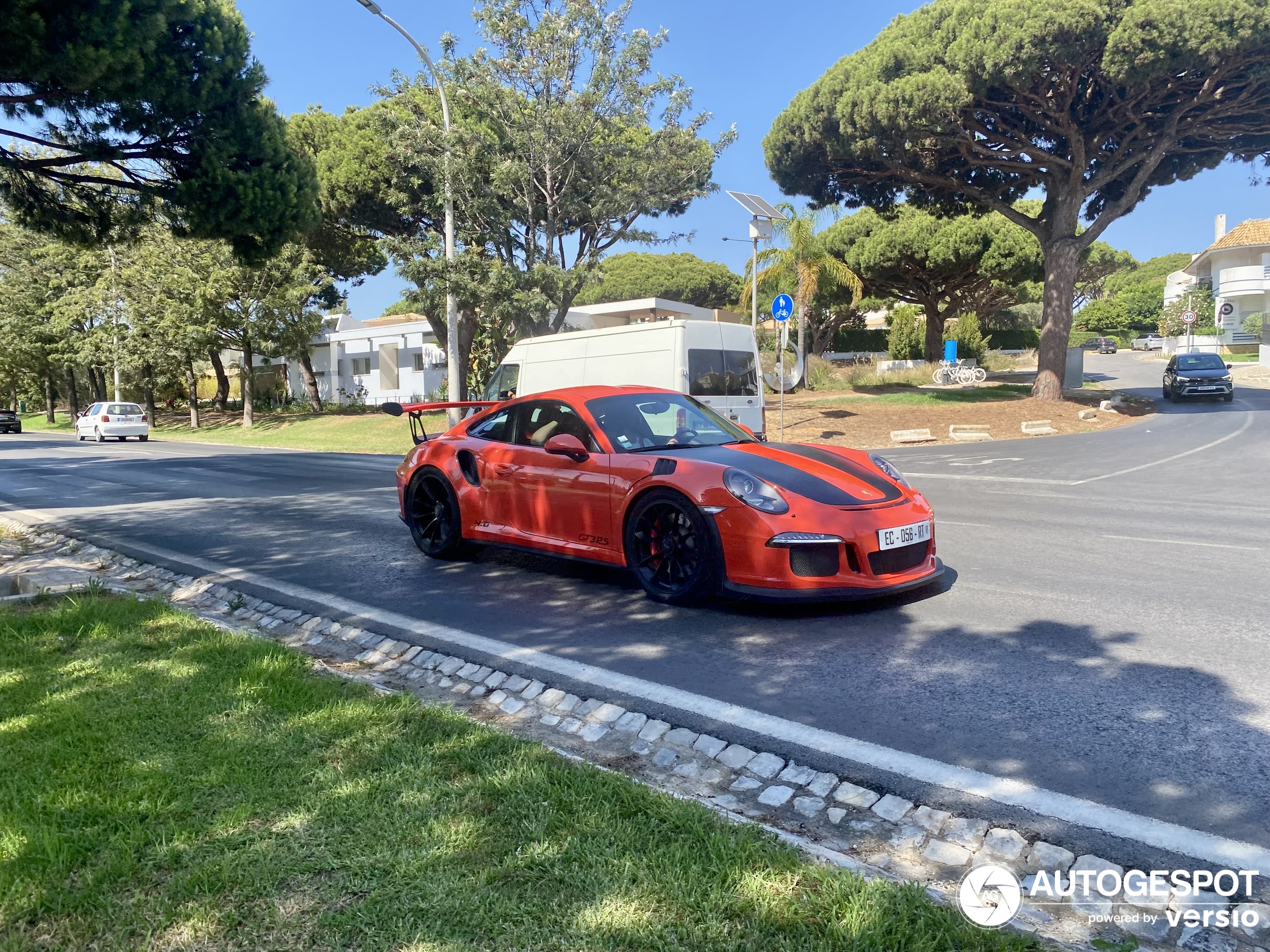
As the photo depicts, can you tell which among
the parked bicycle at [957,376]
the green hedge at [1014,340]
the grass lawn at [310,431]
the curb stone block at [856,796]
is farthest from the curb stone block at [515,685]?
the green hedge at [1014,340]

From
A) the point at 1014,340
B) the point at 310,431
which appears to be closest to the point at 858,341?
the point at 1014,340

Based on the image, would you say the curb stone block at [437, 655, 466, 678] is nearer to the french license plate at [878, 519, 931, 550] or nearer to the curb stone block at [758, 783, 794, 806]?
the curb stone block at [758, 783, 794, 806]

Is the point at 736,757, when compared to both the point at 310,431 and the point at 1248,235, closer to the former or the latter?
the point at 310,431

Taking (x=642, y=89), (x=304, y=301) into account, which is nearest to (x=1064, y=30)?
(x=642, y=89)

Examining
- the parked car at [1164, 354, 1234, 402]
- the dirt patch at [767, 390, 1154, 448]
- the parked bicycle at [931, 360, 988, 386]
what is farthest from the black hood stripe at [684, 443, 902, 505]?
A: the parked bicycle at [931, 360, 988, 386]

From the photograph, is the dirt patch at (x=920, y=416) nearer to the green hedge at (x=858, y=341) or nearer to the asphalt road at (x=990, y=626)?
the asphalt road at (x=990, y=626)

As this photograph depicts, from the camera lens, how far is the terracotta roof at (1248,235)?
58.4m

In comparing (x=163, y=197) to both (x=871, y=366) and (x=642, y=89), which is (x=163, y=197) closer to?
(x=642, y=89)

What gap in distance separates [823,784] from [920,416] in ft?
72.8

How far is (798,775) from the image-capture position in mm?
3266

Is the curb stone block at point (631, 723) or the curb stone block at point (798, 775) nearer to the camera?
the curb stone block at point (798, 775)

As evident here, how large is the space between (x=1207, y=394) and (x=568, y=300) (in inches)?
797

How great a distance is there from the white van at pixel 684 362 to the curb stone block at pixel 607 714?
9896mm

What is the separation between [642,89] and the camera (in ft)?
72.6
